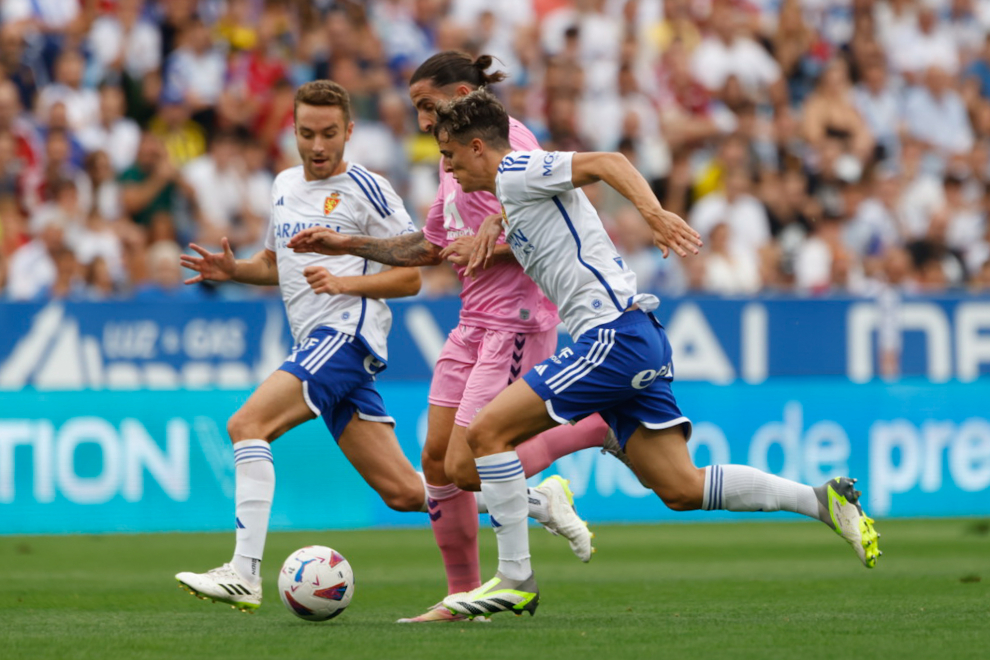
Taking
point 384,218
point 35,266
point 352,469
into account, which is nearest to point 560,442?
point 384,218

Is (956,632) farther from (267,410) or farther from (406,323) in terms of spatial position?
(406,323)

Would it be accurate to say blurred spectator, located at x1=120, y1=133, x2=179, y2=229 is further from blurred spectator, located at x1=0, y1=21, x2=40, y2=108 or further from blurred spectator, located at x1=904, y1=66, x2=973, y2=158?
blurred spectator, located at x1=904, y1=66, x2=973, y2=158

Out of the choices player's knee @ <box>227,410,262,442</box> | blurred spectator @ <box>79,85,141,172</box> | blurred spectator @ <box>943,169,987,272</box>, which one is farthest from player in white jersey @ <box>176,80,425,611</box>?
blurred spectator @ <box>943,169,987,272</box>

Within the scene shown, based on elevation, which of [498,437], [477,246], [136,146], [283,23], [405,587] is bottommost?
[405,587]

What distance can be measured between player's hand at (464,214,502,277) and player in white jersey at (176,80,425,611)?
97 cm

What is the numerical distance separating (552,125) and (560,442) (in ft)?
31.1

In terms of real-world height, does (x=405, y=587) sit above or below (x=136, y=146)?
below

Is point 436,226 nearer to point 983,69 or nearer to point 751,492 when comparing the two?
point 751,492

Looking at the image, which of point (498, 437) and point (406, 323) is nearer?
point (498, 437)

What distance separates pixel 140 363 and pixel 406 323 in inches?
93.7

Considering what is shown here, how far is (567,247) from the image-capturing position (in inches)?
273

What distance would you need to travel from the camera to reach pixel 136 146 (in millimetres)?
16078

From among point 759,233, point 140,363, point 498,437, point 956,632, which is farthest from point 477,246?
point 759,233

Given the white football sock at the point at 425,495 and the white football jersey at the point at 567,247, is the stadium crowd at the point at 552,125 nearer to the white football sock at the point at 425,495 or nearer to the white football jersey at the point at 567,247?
the white football sock at the point at 425,495
